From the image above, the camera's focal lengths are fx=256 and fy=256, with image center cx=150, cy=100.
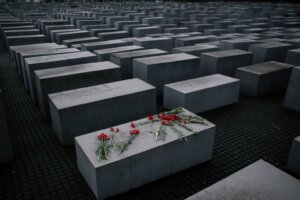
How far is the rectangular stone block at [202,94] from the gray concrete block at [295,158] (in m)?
2.92

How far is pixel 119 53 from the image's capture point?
33.7 ft

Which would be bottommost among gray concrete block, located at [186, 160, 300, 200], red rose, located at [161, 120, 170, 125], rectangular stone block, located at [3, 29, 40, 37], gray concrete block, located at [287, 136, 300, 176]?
gray concrete block, located at [287, 136, 300, 176]

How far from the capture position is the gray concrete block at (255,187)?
11.7 feet

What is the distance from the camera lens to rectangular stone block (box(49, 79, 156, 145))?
591cm

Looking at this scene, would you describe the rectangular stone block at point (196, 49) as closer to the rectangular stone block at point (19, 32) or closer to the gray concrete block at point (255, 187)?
the gray concrete block at point (255, 187)

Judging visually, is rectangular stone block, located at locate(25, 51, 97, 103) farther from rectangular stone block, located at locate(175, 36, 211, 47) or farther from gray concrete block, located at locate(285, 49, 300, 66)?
gray concrete block, located at locate(285, 49, 300, 66)

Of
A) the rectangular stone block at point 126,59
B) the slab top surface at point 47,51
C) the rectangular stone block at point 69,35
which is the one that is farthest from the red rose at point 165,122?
the rectangular stone block at point 69,35

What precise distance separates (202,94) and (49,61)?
5.00 m

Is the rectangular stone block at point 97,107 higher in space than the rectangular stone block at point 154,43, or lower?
lower

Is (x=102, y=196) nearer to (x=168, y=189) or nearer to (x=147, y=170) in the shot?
(x=147, y=170)

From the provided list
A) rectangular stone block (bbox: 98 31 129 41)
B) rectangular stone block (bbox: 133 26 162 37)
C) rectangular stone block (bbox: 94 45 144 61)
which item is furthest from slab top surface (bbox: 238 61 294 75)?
rectangular stone block (bbox: 133 26 162 37)

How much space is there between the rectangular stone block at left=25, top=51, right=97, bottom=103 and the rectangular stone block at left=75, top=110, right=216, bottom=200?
4.18 m

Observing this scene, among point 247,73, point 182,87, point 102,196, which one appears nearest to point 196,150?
point 102,196

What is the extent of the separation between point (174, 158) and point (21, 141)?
12.7 feet
